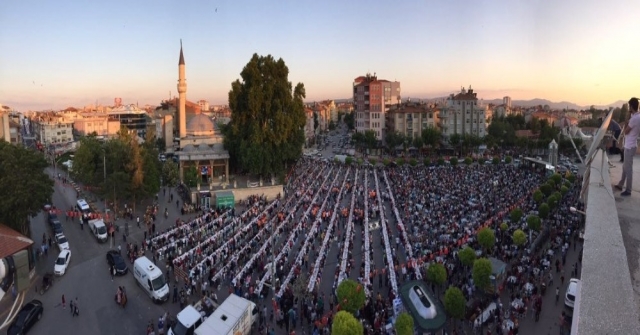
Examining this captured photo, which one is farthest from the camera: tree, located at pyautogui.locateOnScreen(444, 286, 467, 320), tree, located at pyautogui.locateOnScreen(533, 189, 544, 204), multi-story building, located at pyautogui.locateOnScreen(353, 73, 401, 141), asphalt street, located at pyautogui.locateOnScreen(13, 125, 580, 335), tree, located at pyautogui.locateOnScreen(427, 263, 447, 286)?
multi-story building, located at pyautogui.locateOnScreen(353, 73, 401, 141)

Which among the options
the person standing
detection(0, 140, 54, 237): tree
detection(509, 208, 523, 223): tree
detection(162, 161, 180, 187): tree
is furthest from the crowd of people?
the person standing

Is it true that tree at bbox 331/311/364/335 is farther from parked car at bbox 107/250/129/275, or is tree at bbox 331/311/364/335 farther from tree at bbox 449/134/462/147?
tree at bbox 449/134/462/147

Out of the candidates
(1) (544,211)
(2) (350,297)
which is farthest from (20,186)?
(1) (544,211)

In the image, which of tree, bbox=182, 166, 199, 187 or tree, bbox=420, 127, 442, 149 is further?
tree, bbox=420, 127, 442, 149

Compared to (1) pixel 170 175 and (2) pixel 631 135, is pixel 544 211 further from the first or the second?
(1) pixel 170 175

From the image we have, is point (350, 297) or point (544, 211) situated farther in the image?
point (544, 211)

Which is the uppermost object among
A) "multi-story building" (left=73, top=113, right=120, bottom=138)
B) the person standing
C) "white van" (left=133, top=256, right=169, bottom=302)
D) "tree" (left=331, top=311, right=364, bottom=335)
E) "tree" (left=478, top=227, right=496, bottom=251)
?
"multi-story building" (left=73, top=113, right=120, bottom=138)

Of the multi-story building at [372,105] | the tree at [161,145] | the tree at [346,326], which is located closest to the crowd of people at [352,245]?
the tree at [346,326]
